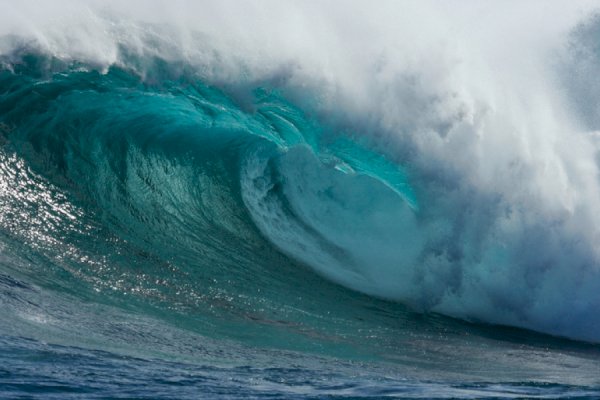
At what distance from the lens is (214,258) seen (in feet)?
28.8

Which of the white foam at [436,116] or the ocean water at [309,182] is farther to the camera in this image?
the white foam at [436,116]

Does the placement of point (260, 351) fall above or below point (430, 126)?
below

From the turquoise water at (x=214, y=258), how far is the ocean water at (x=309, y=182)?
32 millimetres

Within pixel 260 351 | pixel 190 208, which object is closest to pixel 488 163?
pixel 190 208

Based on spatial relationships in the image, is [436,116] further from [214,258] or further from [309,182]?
[214,258]

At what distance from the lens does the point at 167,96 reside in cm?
1049

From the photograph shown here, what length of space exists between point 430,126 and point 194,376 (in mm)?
5838

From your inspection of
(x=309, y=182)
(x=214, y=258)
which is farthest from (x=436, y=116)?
A: (x=214, y=258)

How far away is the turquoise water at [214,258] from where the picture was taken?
17.6 feet

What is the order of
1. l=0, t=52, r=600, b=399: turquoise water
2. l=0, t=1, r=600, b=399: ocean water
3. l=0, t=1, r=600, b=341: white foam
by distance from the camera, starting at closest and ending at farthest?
l=0, t=52, r=600, b=399: turquoise water → l=0, t=1, r=600, b=399: ocean water → l=0, t=1, r=600, b=341: white foam

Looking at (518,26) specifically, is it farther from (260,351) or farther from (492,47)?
(260,351)

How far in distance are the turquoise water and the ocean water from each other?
3 cm

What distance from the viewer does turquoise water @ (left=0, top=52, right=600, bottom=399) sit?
5.37 metres

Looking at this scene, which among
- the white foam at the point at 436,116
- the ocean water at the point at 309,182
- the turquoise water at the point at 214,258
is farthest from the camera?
the white foam at the point at 436,116
